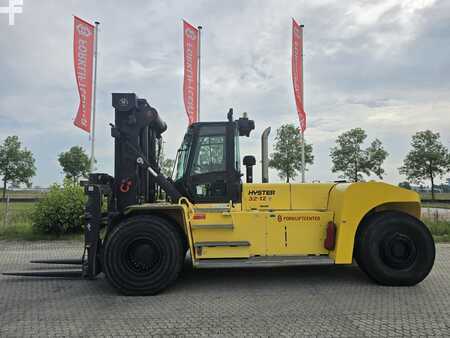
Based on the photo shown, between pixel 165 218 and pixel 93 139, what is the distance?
407 inches

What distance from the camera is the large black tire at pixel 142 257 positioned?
550 centimetres

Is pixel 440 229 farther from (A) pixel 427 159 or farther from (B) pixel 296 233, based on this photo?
(A) pixel 427 159

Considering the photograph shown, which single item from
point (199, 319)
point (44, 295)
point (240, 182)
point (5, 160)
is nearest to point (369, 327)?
point (199, 319)

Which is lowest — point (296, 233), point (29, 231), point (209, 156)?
point (29, 231)

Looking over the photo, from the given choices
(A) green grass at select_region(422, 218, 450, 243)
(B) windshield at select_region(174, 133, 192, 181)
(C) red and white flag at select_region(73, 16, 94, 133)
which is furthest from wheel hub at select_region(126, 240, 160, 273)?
(C) red and white flag at select_region(73, 16, 94, 133)

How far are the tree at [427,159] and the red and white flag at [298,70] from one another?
76.9ft

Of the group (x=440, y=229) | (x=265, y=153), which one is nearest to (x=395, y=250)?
(x=265, y=153)

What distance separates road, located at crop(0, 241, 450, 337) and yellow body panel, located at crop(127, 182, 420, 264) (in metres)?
0.62

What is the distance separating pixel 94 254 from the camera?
5.73 metres

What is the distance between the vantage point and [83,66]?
47.7 feet

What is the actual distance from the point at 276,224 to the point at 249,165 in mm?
1173

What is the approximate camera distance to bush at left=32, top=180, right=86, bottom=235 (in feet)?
37.8

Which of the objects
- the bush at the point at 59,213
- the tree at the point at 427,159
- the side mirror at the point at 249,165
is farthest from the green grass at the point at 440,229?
the tree at the point at 427,159

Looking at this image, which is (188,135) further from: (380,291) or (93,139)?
(93,139)
